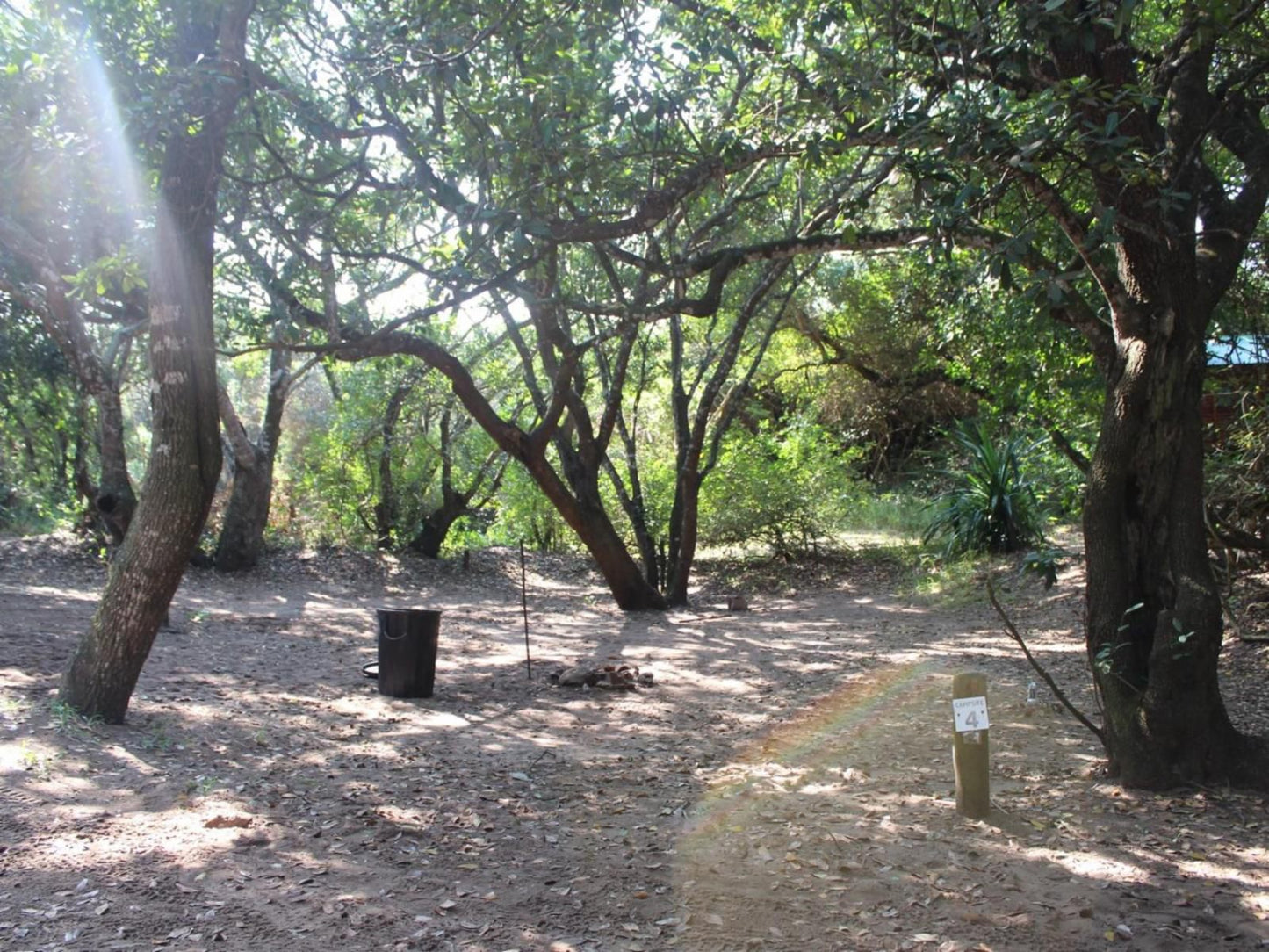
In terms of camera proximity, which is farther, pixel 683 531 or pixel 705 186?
pixel 683 531

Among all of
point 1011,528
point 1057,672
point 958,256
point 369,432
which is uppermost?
→ point 958,256

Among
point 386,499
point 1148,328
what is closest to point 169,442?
point 1148,328

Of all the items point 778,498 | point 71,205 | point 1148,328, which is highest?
point 71,205

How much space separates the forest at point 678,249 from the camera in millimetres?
5230

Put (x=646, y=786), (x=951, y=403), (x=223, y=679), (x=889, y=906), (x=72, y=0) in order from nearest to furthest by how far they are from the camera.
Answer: (x=889, y=906) < (x=646, y=786) < (x=72, y=0) < (x=223, y=679) < (x=951, y=403)

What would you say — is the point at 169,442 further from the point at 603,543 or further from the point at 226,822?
the point at 603,543

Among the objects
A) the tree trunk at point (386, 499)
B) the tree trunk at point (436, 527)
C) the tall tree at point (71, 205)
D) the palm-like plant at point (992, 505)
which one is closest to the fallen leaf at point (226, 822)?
the tall tree at point (71, 205)

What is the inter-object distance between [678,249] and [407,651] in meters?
7.21

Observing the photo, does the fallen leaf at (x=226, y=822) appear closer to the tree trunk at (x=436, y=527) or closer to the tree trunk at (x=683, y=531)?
the tree trunk at (x=683, y=531)

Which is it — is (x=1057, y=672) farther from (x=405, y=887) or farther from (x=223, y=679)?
(x=223, y=679)

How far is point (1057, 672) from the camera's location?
8.38 m

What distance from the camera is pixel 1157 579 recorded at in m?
5.30

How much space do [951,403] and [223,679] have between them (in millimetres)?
16023

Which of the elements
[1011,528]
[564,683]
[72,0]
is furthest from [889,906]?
[1011,528]
